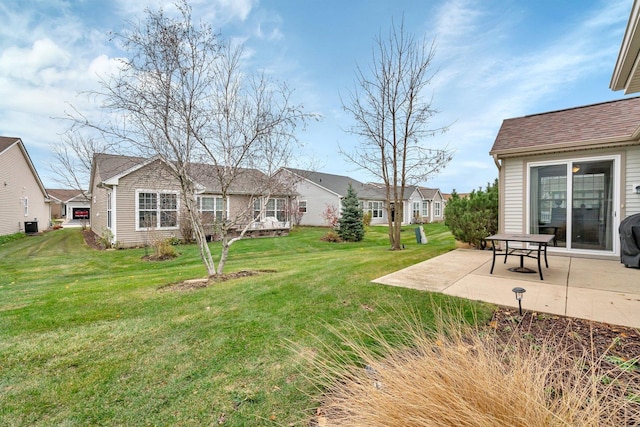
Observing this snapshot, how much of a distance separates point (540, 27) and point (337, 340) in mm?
9694

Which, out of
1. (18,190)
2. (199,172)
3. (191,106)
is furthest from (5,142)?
(191,106)

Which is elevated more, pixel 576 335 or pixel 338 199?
pixel 338 199

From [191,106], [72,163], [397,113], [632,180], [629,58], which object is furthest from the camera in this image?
[72,163]

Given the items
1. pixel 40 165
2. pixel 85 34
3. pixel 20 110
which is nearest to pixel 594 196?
pixel 85 34

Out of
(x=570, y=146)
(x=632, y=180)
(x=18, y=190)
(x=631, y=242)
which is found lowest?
(x=631, y=242)

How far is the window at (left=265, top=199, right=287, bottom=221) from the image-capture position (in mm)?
19617

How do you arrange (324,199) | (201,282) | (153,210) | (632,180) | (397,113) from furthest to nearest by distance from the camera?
1. (324,199)
2. (153,210)
3. (397,113)
4. (632,180)
5. (201,282)

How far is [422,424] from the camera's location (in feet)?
4.51

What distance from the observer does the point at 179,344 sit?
2.99m

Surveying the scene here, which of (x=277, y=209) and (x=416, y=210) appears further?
(x=416, y=210)

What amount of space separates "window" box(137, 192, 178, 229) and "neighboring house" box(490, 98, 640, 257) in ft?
42.9

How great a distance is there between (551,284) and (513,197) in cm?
433

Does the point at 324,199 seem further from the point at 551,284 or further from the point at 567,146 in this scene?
the point at 551,284

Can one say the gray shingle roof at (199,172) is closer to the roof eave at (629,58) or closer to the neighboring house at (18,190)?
the neighboring house at (18,190)
